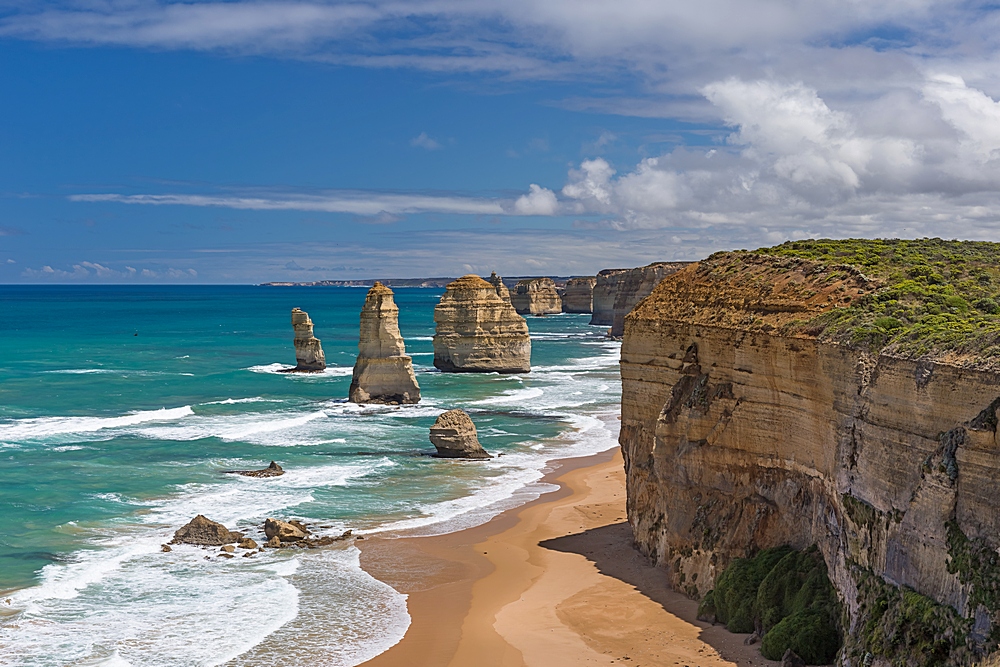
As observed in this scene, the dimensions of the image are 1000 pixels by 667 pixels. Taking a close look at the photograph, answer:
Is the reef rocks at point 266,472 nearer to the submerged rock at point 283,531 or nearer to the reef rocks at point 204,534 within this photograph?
the submerged rock at point 283,531

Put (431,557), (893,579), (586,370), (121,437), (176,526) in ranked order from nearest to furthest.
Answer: (893,579), (431,557), (176,526), (121,437), (586,370)

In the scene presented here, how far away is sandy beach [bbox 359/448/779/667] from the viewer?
1852cm

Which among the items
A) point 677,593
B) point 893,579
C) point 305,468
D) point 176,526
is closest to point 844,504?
point 893,579

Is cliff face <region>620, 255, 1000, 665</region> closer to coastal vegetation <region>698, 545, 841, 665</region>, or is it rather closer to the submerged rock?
coastal vegetation <region>698, 545, 841, 665</region>

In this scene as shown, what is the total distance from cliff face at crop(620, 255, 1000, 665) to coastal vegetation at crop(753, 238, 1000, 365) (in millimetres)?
347

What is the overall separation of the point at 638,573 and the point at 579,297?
508 feet

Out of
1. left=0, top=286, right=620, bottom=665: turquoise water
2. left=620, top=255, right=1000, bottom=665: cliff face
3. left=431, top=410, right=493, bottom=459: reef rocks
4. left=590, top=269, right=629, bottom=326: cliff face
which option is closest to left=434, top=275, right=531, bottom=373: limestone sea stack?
left=0, top=286, right=620, bottom=665: turquoise water

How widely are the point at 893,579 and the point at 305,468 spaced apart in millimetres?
27924

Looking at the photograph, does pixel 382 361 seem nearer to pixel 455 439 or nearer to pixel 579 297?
pixel 455 439

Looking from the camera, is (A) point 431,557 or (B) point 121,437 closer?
(A) point 431,557

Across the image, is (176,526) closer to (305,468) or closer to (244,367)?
(305,468)

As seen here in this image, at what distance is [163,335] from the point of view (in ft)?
397

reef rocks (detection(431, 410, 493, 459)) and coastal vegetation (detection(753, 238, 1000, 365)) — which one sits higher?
coastal vegetation (detection(753, 238, 1000, 365))

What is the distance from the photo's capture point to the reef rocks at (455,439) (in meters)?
40.0
